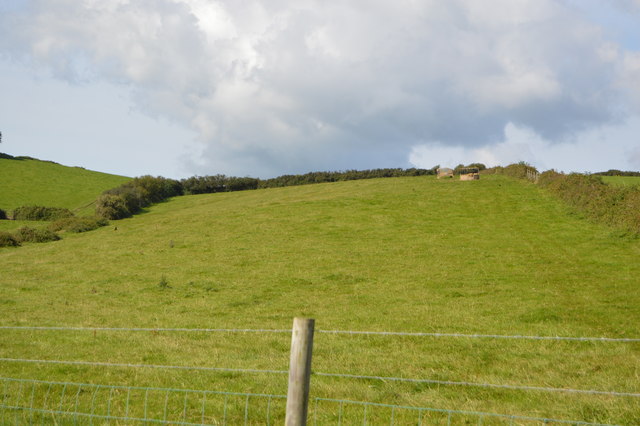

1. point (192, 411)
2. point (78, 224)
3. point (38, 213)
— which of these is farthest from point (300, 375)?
point (38, 213)

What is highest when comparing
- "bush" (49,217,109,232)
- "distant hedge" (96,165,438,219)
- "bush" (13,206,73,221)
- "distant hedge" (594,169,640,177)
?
"distant hedge" (594,169,640,177)

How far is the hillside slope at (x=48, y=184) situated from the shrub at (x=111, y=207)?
547 inches

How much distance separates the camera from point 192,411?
9.43 m

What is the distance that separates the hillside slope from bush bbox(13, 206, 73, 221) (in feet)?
15.5

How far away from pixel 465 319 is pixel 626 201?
904 inches

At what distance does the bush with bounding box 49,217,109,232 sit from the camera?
166 feet

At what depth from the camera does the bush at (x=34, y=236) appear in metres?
46.1

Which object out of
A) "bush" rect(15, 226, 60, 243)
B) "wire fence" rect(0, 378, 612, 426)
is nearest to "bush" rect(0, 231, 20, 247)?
"bush" rect(15, 226, 60, 243)

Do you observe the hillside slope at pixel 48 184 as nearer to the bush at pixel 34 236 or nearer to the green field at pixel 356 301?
the bush at pixel 34 236

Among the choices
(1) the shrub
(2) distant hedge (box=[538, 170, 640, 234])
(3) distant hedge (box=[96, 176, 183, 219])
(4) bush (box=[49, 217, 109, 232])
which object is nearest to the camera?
(2) distant hedge (box=[538, 170, 640, 234])

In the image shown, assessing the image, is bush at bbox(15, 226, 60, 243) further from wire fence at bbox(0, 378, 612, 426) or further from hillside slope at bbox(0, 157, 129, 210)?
wire fence at bbox(0, 378, 612, 426)

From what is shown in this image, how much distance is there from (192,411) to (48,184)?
273ft

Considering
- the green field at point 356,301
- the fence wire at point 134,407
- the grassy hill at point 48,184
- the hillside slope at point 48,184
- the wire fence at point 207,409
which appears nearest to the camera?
the wire fence at point 207,409

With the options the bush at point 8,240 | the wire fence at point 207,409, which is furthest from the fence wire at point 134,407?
the bush at point 8,240
